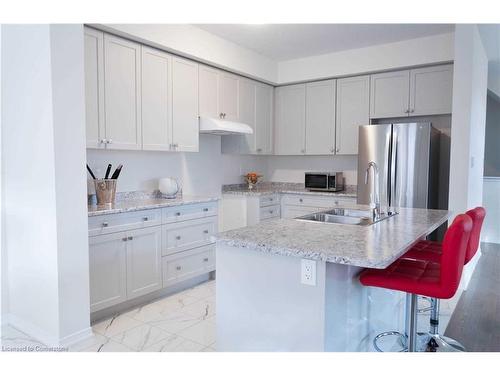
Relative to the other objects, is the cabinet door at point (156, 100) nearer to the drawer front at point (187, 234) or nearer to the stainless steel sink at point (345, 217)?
the drawer front at point (187, 234)

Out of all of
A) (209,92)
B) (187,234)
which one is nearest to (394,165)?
(209,92)

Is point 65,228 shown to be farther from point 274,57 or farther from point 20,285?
point 274,57

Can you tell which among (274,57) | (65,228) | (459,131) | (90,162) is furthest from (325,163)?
(65,228)

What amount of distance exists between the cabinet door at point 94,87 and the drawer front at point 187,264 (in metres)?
1.20

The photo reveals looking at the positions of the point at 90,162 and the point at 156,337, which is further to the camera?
the point at 90,162

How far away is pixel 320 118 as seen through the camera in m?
5.07

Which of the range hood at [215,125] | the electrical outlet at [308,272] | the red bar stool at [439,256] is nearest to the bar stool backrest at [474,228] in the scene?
the red bar stool at [439,256]

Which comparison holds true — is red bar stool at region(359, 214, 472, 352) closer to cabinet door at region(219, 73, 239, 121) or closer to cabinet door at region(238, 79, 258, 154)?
cabinet door at region(219, 73, 239, 121)

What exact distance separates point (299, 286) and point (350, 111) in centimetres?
354

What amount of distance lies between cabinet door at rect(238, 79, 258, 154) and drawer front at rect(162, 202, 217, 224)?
47.9 inches

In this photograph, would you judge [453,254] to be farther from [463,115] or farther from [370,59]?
[370,59]

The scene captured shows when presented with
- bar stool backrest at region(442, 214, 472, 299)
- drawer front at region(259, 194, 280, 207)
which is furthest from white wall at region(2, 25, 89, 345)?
drawer front at region(259, 194, 280, 207)
